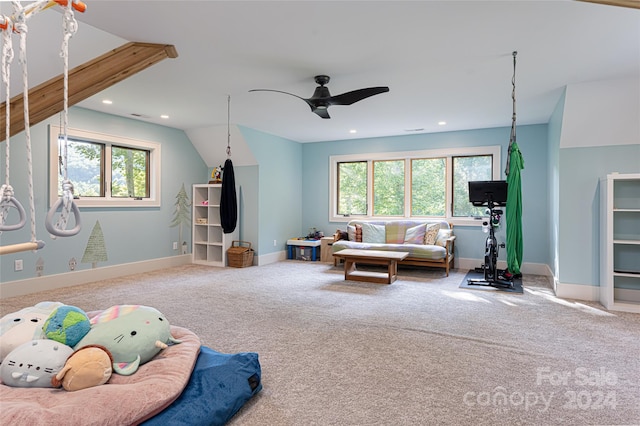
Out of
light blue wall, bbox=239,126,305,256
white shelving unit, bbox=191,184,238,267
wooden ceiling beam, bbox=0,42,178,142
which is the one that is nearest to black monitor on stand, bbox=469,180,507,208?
light blue wall, bbox=239,126,305,256

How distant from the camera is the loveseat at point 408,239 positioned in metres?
5.66

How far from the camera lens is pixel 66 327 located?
192 cm

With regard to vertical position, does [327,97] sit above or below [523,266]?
above

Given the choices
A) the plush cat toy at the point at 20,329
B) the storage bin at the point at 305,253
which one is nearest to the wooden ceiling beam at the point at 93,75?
the plush cat toy at the point at 20,329

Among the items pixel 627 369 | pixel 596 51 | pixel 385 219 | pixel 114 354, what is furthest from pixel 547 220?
pixel 114 354

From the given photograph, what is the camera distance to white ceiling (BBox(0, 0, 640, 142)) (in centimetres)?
247

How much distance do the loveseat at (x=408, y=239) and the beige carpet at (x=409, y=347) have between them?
74 cm

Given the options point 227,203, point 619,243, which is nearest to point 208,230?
point 227,203

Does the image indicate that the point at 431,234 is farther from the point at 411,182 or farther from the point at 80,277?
the point at 80,277

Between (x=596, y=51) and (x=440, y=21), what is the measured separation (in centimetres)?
159

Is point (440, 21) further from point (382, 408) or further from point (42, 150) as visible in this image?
point (42, 150)

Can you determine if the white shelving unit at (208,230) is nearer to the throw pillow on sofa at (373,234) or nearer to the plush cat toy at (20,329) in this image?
the throw pillow on sofa at (373,234)

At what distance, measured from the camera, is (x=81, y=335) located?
6.37ft

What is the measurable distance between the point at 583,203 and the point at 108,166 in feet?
20.8
